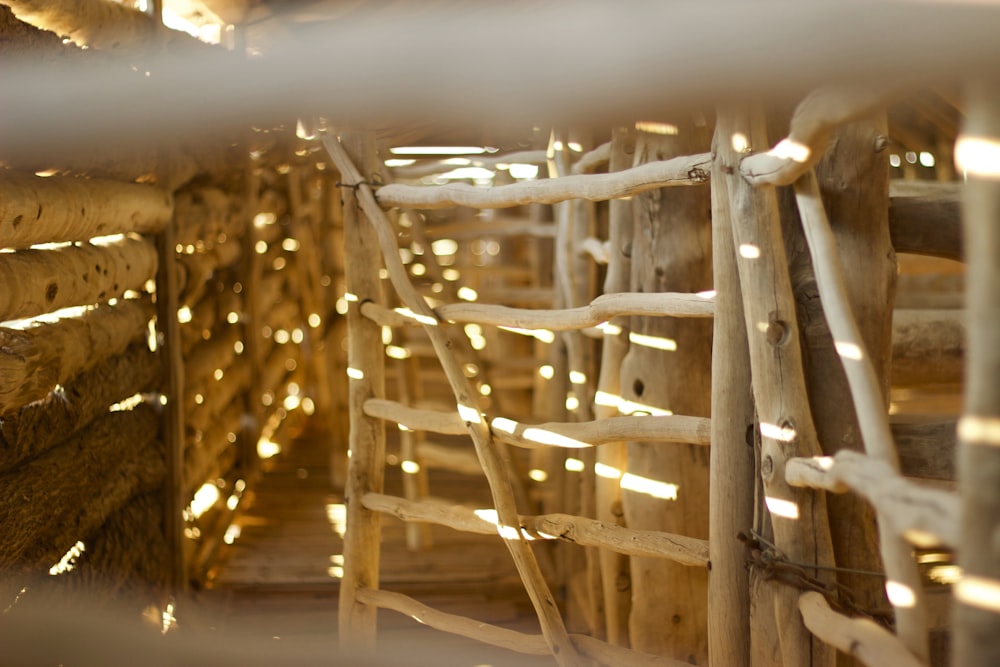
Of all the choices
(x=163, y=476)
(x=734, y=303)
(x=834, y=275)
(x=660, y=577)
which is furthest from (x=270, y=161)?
(x=834, y=275)

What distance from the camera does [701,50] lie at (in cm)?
77

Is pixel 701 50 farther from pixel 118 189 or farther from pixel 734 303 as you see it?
pixel 118 189

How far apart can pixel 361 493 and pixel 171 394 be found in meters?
1.04

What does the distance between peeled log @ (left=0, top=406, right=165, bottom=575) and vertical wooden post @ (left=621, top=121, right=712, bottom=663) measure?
1406 millimetres

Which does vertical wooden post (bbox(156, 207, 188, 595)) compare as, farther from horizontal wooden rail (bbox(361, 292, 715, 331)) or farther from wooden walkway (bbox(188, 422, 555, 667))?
horizontal wooden rail (bbox(361, 292, 715, 331))

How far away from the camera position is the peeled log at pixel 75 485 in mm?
1954

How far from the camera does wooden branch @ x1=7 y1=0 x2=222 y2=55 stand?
81.2 inches

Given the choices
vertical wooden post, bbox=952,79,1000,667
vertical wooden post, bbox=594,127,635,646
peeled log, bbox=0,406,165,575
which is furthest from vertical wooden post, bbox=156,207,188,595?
vertical wooden post, bbox=952,79,1000,667

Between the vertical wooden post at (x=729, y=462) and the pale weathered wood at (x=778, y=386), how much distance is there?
0.07m

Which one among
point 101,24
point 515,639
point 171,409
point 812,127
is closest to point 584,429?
point 515,639

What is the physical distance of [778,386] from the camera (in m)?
1.54

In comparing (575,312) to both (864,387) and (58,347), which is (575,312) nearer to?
(864,387)

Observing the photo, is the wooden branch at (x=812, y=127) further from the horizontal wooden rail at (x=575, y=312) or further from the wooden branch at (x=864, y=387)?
the horizontal wooden rail at (x=575, y=312)

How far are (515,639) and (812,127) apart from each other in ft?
4.22
